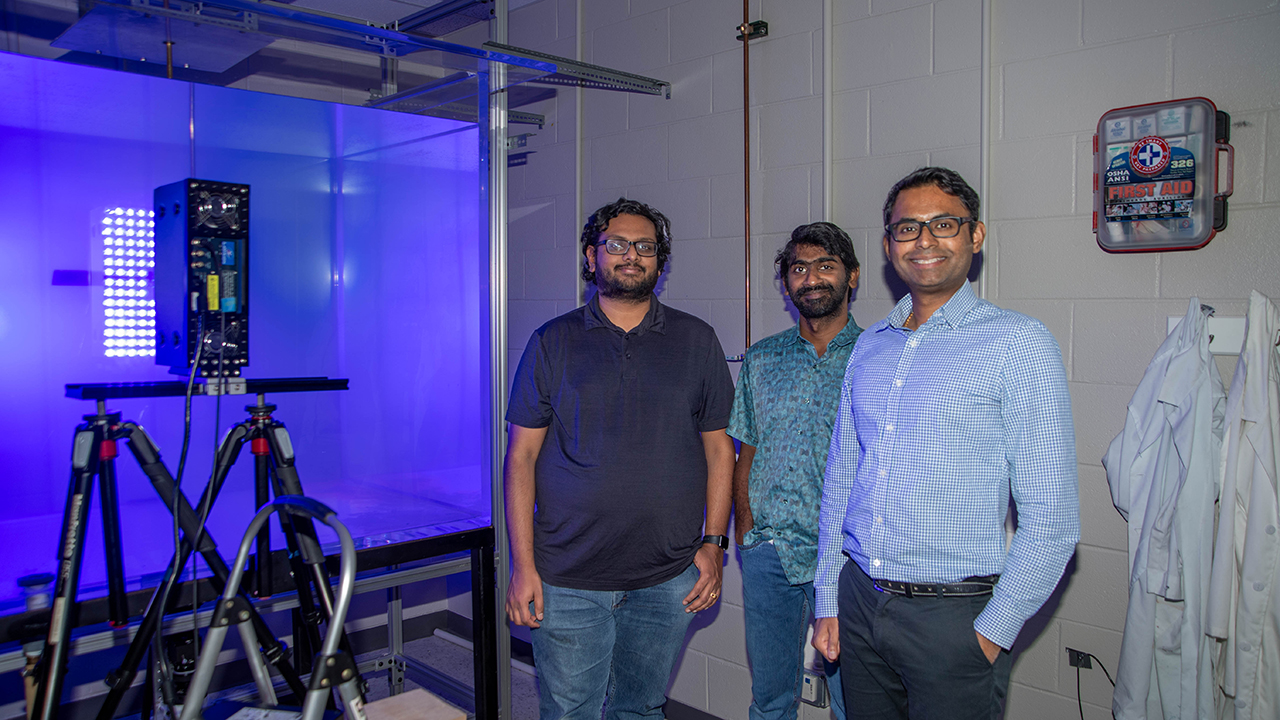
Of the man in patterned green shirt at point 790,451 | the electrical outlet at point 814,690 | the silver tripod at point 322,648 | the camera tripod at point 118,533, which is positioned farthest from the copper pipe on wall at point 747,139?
the silver tripod at point 322,648

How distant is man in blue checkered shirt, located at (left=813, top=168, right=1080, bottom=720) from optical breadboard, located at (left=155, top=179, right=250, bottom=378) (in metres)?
1.52

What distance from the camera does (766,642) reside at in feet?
7.36

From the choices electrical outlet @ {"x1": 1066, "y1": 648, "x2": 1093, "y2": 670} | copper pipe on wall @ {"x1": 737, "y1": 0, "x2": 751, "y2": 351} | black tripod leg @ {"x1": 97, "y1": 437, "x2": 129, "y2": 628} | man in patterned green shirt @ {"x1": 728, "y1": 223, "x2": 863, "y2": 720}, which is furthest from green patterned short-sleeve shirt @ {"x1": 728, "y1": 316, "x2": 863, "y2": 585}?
black tripod leg @ {"x1": 97, "y1": 437, "x2": 129, "y2": 628}

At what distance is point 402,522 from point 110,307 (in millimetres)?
1003

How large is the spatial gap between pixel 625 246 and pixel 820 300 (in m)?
0.54

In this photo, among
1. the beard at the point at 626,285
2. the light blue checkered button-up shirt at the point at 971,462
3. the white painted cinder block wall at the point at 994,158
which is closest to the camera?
the light blue checkered button-up shirt at the point at 971,462

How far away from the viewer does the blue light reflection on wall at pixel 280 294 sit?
78.1 inches

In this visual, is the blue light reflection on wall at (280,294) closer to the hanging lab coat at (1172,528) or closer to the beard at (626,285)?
the beard at (626,285)

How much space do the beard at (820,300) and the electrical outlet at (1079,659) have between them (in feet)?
3.74

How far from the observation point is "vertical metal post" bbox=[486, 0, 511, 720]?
266cm

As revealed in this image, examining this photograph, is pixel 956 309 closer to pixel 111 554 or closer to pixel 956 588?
pixel 956 588

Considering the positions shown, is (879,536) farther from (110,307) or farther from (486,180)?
(110,307)

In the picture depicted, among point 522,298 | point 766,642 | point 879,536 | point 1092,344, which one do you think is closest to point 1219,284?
point 1092,344

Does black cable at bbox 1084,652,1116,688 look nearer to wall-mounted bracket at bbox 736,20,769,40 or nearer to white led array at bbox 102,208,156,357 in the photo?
wall-mounted bracket at bbox 736,20,769,40
